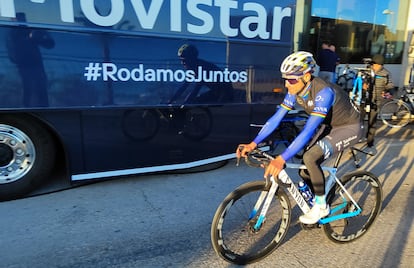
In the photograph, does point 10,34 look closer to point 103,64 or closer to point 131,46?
point 103,64

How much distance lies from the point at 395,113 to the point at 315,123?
25.5 feet

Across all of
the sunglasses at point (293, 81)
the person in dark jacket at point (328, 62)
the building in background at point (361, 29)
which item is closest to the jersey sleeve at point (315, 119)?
the sunglasses at point (293, 81)

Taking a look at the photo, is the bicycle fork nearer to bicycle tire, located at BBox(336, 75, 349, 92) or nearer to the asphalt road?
the asphalt road

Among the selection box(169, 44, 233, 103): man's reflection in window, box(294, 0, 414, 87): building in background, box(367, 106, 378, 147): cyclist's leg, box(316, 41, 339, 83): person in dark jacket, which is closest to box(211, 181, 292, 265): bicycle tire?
box(169, 44, 233, 103): man's reflection in window

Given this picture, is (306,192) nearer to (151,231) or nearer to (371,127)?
(151,231)

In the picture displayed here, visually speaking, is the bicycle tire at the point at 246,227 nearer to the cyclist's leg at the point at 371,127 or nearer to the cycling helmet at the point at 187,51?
the cycling helmet at the point at 187,51

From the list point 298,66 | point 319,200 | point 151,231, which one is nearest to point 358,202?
point 319,200

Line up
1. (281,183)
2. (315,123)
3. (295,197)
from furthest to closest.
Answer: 1. (295,197)
2. (281,183)
3. (315,123)

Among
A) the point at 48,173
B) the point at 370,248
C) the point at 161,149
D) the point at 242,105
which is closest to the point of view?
the point at 370,248

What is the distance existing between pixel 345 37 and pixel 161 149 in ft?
35.7

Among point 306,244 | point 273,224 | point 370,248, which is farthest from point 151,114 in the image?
point 370,248

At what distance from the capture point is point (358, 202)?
352 cm

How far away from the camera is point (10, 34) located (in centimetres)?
363

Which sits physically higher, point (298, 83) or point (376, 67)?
point (298, 83)
